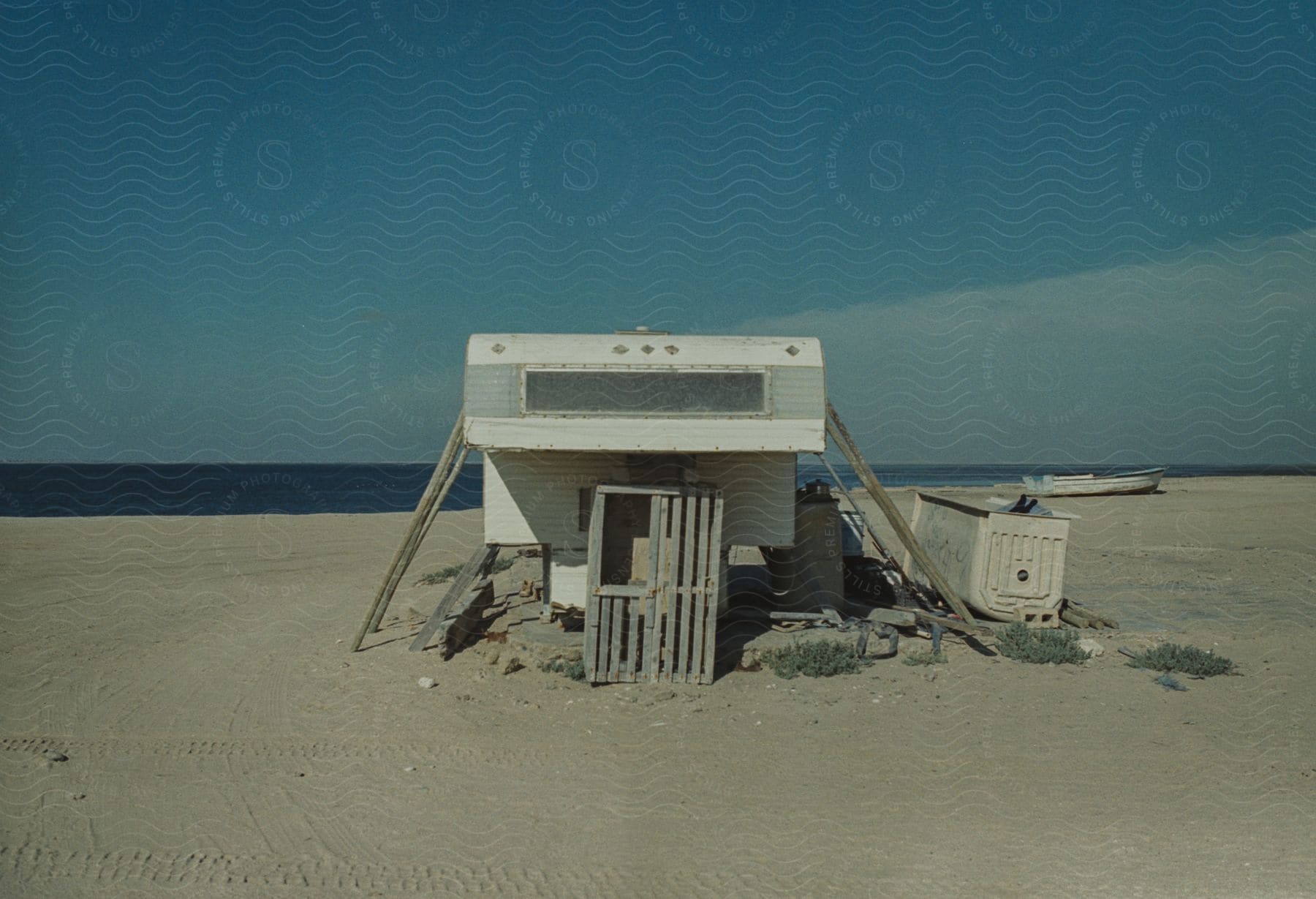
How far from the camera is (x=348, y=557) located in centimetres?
1891

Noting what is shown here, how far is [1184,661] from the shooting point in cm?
923

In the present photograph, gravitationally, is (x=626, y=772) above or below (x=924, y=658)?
below

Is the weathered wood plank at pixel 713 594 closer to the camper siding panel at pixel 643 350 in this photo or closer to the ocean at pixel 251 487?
the camper siding panel at pixel 643 350

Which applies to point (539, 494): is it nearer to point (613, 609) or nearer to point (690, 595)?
point (613, 609)

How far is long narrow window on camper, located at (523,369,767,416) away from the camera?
939 centimetres

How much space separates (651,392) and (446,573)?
833 centimetres

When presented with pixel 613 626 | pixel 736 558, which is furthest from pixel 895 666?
pixel 736 558

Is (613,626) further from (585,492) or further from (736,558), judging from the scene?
(736,558)

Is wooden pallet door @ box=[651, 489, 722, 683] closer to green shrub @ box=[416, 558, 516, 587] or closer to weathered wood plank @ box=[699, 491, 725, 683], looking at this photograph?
weathered wood plank @ box=[699, 491, 725, 683]

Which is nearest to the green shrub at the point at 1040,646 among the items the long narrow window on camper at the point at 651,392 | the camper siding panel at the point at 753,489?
the camper siding panel at the point at 753,489

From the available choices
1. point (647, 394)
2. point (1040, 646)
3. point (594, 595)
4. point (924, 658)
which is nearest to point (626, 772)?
point (594, 595)

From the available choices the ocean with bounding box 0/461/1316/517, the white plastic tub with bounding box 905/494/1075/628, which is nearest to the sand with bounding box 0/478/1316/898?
the white plastic tub with bounding box 905/494/1075/628

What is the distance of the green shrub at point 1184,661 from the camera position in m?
9.07

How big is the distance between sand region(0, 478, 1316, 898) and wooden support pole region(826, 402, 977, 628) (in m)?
0.95
